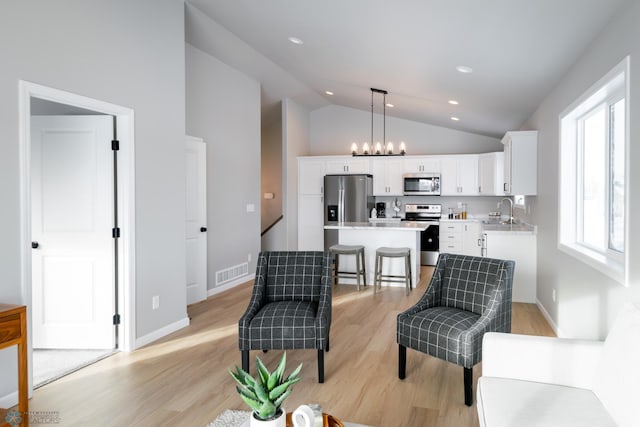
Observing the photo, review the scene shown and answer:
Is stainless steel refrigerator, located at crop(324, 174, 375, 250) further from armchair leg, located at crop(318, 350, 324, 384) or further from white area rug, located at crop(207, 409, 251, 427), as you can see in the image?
white area rug, located at crop(207, 409, 251, 427)

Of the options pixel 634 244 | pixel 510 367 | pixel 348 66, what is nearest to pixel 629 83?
pixel 634 244

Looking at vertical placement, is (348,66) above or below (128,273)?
above

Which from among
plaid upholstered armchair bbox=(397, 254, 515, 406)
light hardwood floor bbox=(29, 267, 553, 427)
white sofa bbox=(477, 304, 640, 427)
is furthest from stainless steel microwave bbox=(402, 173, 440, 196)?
white sofa bbox=(477, 304, 640, 427)

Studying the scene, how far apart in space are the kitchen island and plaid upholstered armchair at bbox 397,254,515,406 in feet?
9.63

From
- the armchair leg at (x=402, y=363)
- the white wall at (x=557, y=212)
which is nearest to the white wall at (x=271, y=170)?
the white wall at (x=557, y=212)

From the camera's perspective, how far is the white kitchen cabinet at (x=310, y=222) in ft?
28.4

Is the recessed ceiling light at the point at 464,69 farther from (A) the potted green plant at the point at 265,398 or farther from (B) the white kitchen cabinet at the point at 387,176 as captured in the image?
(B) the white kitchen cabinet at the point at 387,176

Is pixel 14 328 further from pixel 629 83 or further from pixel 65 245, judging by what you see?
pixel 629 83

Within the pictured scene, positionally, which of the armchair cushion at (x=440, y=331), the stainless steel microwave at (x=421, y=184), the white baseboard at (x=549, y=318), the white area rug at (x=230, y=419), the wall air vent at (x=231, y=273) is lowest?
the white area rug at (x=230, y=419)

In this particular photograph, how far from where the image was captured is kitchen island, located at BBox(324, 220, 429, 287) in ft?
20.9

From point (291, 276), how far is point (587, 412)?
7.36 ft

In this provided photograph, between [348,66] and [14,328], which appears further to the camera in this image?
[348,66]

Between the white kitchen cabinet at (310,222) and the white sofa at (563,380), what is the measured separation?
646 centimetres

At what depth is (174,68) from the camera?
4.36m
